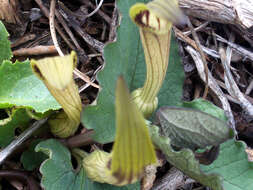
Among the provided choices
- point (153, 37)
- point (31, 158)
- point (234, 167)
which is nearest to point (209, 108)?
point (234, 167)

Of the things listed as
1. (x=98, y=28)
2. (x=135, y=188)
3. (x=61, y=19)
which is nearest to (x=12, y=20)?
(x=61, y=19)

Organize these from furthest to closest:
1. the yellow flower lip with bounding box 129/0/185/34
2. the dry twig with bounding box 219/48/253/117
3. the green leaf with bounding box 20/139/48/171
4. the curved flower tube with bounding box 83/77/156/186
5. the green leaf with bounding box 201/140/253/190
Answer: the dry twig with bounding box 219/48/253/117, the green leaf with bounding box 20/139/48/171, the green leaf with bounding box 201/140/253/190, the yellow flower lip with bounding box 129/0/185/34, the curved flower tube with bounding box 83/77/156/186

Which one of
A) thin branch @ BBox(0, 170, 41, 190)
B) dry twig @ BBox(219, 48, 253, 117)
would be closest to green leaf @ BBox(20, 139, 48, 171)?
thin branch @ BBox(0, 170, 41, 190)

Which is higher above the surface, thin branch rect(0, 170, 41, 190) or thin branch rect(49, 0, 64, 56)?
thin branch rect(49, 0, 64, 56)

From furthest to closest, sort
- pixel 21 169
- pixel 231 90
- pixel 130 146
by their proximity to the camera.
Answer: pixel 231 90 → pixel 21 169 → pixel 130 146

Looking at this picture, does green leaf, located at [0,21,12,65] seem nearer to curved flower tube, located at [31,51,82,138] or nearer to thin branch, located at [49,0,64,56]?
thin branch, located at [49,0,64,56]

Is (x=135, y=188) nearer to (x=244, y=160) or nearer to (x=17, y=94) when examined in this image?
(x=244, y=160)

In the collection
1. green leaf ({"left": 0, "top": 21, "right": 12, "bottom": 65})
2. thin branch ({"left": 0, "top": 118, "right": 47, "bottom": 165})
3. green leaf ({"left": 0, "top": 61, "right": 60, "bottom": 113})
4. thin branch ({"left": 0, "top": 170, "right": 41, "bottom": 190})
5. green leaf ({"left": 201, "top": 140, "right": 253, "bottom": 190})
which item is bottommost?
thin branch ({"left": 0, "top": 170, "right": 41, "bottom": 190})
